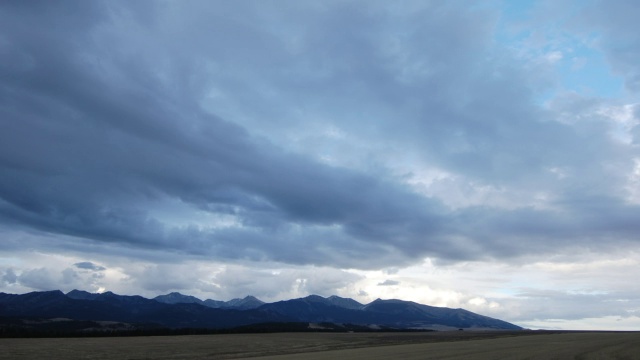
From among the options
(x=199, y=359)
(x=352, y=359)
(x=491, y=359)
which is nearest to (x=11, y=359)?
(x=199, y=359)

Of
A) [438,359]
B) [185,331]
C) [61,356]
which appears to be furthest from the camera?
[185,331]

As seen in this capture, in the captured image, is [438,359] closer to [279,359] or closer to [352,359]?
[352,359]

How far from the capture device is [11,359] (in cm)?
6531

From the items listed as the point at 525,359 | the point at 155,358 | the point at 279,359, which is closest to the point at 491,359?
the point at 525,359

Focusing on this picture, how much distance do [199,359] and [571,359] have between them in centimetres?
4381

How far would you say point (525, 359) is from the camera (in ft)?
182

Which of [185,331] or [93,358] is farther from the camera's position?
[185,331]

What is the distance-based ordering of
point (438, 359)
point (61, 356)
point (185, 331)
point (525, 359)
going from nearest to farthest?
point (525, 359) → point (438, 359) → point (61, 356) → point (185, 331)

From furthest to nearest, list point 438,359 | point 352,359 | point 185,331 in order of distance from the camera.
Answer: point 185,331, point 352,359, point 438,359

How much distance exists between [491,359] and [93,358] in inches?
1952

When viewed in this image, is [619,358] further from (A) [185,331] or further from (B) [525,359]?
(A) [185,331]

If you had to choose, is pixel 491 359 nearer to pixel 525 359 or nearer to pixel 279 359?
pixel 525 359

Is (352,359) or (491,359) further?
(352,359)

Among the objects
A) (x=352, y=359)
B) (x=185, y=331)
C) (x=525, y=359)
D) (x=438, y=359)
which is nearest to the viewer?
(x=525, y=359)
